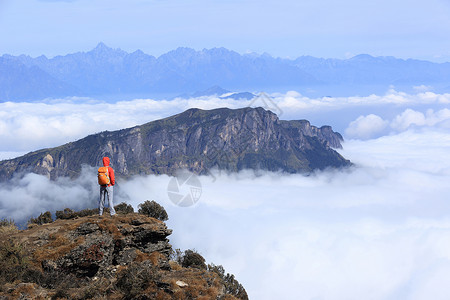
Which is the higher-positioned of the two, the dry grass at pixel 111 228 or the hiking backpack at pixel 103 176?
the hiking backpack at pixel 103 176

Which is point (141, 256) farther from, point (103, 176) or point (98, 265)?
point (103, 176)

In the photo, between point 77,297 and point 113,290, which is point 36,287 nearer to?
point 77,297

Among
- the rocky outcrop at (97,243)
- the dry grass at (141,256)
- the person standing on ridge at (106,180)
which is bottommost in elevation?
the dry grass at (141,256)

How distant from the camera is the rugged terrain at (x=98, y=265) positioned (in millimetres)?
18016

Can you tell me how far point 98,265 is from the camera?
2156 cm

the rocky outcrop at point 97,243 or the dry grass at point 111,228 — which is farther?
the dry grass at point 111,228

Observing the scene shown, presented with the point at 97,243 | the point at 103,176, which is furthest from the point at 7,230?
the point at 97,243

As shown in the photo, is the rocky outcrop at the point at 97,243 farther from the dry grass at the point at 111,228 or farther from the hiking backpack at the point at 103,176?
the hiking backpack at the point at 103,176

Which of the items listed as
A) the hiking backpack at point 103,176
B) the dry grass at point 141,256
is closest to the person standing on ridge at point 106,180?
the hiking backpack at point 103,176

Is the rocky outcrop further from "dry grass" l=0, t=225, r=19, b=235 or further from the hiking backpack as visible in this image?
Result: the hiking backpack

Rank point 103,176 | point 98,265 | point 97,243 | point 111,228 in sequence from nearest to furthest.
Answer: point 98,265 < point 97,243 < point 111,228 < point 103,176

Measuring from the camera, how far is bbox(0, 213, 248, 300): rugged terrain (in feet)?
59.1

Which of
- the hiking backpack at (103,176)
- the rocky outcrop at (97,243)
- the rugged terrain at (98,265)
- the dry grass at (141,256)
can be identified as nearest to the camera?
the rugged terrain at (98,265)

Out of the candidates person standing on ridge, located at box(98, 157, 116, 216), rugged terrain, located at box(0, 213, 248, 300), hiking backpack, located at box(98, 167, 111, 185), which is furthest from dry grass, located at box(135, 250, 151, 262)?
hiking backpack, located at box(98, 167, 111, 185)
